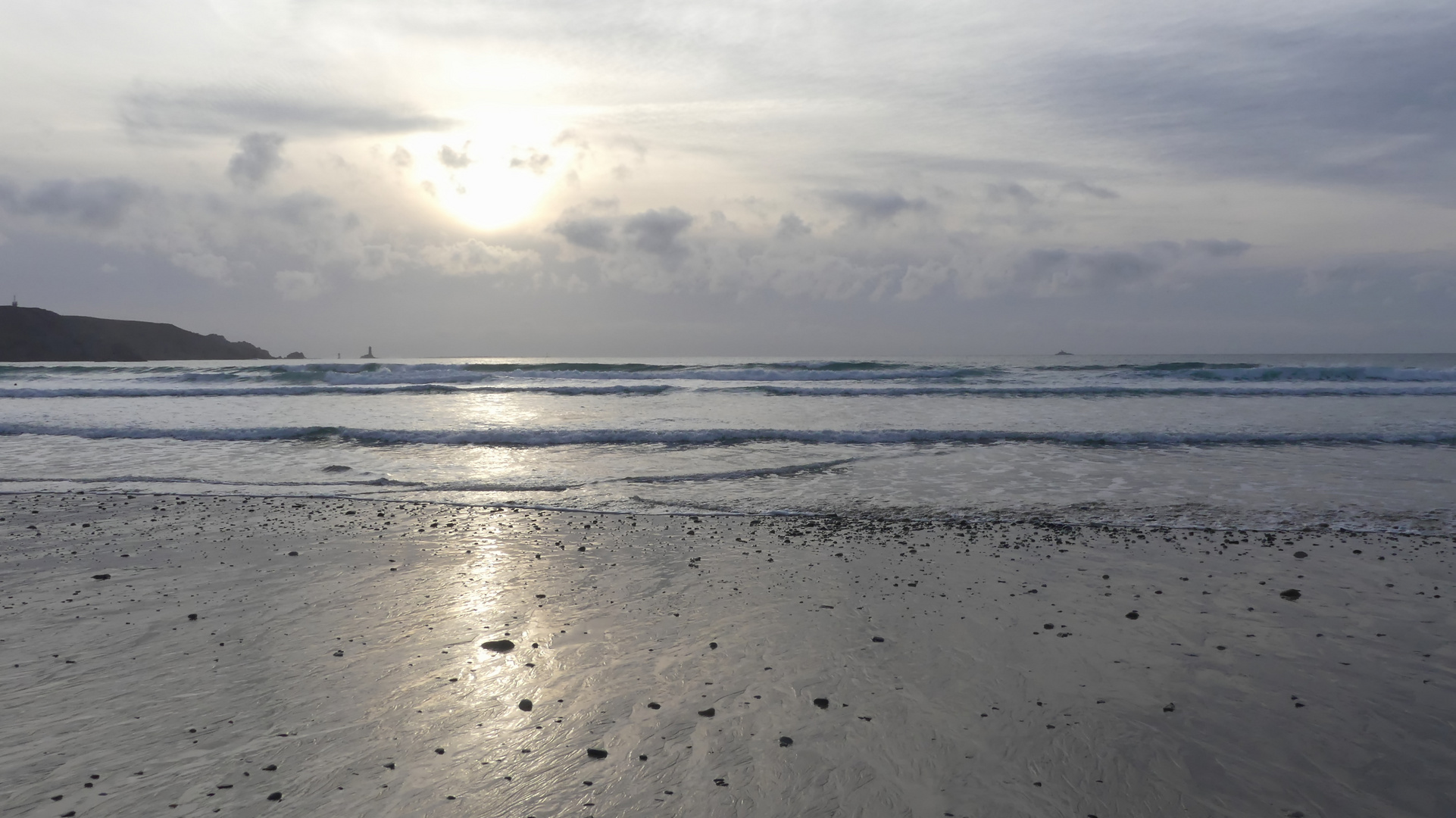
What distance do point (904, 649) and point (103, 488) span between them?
13.2 m

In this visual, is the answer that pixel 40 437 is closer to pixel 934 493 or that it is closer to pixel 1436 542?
pixel 934 493

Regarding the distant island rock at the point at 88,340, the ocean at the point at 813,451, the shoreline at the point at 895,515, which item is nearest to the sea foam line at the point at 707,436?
the ocean at the point at 813,451

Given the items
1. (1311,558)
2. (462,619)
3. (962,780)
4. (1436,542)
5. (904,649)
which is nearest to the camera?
(962,780)

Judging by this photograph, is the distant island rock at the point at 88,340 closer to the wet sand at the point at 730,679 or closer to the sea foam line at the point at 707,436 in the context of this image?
the sea foam line at the point at 707,436

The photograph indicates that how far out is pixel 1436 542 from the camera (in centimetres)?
852

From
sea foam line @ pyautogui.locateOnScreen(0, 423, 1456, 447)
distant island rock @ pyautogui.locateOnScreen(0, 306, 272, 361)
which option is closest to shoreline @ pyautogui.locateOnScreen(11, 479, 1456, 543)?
sea foam line @ pyautogui.locateOnScreen(0, 423, 1456, 447)

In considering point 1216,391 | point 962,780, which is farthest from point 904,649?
point 1216,391

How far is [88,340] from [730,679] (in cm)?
14152

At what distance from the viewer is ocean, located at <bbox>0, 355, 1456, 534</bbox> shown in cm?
1119

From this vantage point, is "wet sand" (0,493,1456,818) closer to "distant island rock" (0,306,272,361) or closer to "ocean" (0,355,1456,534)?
"ocean" (0,355,1456,534)

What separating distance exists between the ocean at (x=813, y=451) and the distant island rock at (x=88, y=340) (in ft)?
306

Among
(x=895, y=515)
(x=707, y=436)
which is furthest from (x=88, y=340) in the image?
(x=895, y=515)

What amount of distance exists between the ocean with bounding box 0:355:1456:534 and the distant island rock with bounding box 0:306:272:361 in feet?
306

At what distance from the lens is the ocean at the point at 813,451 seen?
11.2 metres
